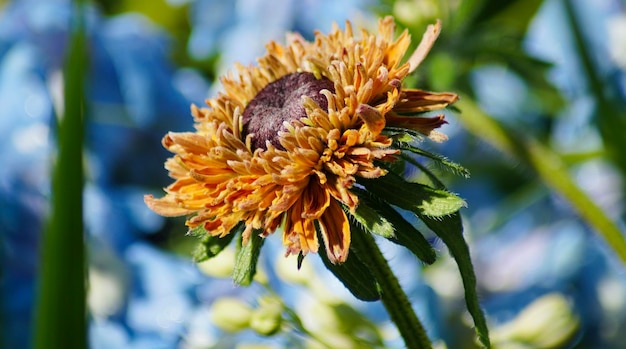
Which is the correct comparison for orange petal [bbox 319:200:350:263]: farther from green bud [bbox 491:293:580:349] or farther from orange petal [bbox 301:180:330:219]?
green bud [bbox 491:293:580:349]

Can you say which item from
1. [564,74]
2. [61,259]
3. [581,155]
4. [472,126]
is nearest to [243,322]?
[61,259]

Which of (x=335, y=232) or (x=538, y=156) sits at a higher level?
(x=538, y=156)

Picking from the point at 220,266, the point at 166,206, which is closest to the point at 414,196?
the point at 166,206

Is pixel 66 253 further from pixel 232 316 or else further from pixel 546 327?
pixel 546 327

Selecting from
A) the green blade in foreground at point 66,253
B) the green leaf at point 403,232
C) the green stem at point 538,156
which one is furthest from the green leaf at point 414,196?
the green stem at point 538,156

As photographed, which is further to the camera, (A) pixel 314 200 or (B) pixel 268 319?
(B) pixel 268 319

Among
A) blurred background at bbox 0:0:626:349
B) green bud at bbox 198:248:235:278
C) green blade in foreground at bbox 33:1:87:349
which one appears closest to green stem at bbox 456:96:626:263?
blurred background at bbox 0:0:626:349

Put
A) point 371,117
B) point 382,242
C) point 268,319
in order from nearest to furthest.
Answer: point 371,117, point 268,319, point 382,242

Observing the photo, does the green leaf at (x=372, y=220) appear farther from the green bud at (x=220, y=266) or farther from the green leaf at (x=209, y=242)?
the green bud at (x=220, y=266)
